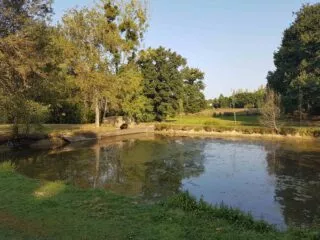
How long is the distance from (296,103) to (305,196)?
31.0 m

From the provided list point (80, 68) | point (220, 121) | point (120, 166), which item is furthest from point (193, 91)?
point (120, 166)

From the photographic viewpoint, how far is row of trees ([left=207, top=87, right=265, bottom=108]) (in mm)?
73106

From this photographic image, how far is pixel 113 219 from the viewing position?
314 inches

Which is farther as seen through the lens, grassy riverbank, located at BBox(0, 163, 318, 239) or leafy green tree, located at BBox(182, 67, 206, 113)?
leafy green tree, located at BBox(182, 67, 206, 113)

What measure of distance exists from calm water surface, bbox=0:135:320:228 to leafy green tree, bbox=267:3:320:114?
36.1 ft

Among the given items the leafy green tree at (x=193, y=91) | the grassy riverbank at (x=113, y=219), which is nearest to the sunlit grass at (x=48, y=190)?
the grassy riverbank at (x=113, y=219)

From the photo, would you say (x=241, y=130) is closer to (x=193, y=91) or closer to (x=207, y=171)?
(x=207, y=171)

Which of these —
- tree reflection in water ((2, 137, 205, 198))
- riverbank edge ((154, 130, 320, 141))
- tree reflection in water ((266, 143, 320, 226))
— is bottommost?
tree reflection in water ((266, 143, 320, 226))

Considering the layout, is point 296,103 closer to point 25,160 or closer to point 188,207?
point 25,160

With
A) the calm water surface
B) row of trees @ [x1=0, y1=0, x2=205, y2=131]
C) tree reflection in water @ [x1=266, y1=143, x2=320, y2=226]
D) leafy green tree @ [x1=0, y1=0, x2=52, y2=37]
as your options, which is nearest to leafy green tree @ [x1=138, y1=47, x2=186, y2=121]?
row of trees @ [x1=0, y1=0, x2=205, y2=131]

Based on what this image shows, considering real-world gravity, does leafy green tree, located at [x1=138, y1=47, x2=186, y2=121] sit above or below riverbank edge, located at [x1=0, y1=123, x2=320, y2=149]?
above

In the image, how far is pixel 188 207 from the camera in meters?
9.08

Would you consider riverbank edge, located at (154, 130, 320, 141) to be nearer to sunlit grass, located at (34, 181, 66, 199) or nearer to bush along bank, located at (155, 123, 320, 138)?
bush along bank, located at (155, 123, 320, 138)

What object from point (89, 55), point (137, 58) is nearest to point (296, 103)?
point (137, 58)
